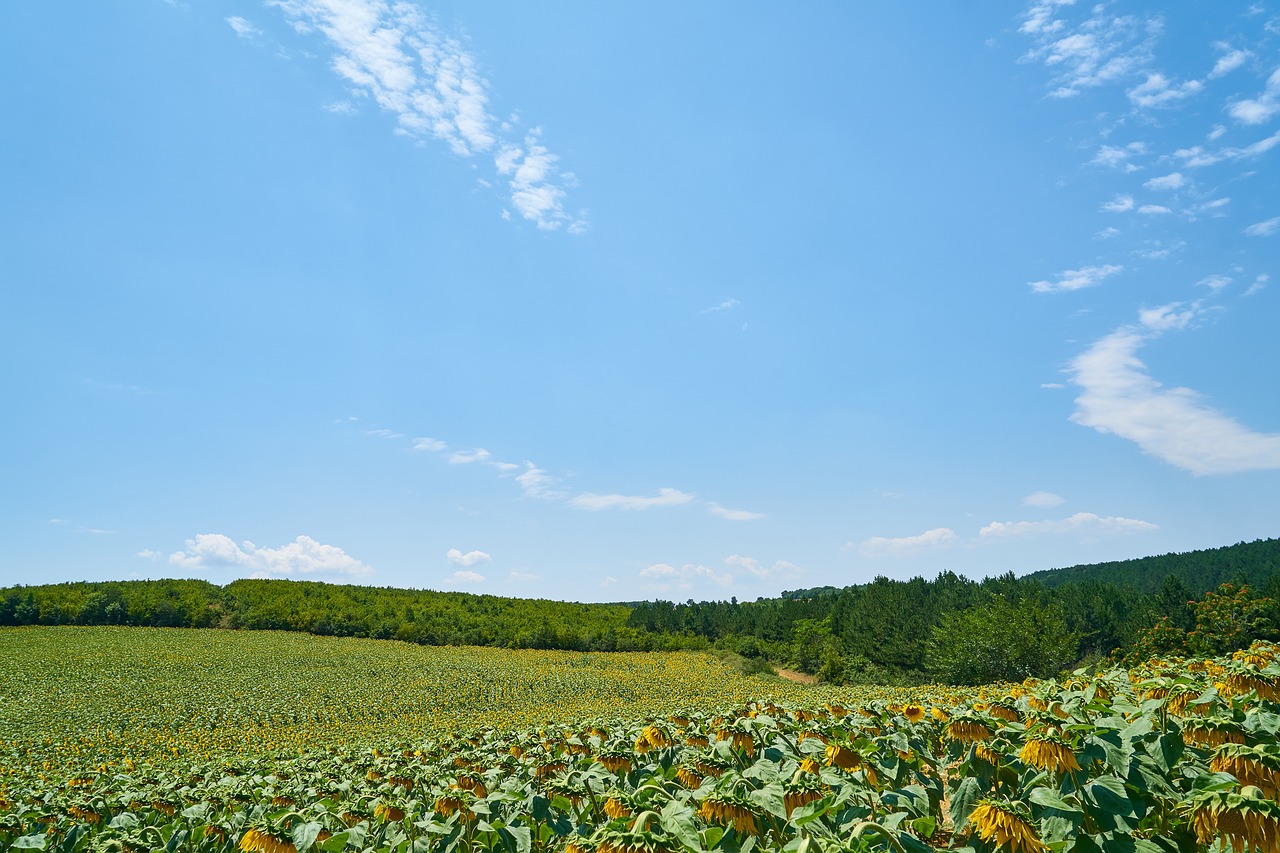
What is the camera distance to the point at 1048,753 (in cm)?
270

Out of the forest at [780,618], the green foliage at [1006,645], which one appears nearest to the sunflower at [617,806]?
the green foliage at [1006,645]

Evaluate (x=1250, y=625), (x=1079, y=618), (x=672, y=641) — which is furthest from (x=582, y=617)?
(x=1250, y=625)

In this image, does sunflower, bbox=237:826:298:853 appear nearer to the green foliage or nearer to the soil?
the green foliage

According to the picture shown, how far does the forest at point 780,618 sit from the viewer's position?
49.6 metres

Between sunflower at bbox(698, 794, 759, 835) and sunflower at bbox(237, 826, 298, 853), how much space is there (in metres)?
2.49

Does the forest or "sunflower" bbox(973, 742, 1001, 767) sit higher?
"sunflower" bbox(973, 742, 1001, 767)

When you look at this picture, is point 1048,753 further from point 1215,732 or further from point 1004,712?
point 1004,712

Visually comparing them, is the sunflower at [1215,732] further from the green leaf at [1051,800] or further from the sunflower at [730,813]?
the sunflower at [730,813]

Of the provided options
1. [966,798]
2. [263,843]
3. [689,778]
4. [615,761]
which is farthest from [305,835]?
[966,798]

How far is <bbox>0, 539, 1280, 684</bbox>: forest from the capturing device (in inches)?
1953

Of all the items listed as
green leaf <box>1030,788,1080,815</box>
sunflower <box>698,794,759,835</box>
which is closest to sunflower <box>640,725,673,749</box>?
sunflower <box>698,794,759,835</box>

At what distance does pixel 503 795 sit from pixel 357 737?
1210 inches

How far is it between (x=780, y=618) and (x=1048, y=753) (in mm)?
93462

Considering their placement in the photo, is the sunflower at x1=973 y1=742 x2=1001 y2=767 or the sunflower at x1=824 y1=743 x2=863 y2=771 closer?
the sunflower at x1=973 y1=742 x2=1001 y2=767
